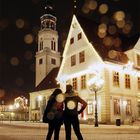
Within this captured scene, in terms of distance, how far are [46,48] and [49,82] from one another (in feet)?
26.8

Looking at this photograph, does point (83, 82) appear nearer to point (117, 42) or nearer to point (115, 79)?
point (115, 79)

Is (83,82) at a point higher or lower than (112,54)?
lower

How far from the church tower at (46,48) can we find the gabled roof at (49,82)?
4.84 ft

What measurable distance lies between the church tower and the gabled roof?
148cm

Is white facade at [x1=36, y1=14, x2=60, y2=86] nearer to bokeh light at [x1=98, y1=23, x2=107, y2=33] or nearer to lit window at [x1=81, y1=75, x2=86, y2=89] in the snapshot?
bokeh light at [x1=98, y1=23, x2=107, y2=33]

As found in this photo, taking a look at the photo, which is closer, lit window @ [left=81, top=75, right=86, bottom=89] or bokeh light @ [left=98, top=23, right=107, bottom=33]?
lit window @ [left=81, top=75, right=86, bottom=89]

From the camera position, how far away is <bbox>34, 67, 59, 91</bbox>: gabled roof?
5724 cm

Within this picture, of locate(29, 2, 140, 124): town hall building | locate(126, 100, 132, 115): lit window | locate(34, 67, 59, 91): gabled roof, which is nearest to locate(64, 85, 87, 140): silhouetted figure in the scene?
locate(29, 2, 140, 124): town hall building

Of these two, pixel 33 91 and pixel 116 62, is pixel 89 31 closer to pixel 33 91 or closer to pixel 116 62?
pixel 116 62

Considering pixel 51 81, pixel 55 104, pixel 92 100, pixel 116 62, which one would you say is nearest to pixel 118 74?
pixel 116 62

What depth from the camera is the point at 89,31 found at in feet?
126

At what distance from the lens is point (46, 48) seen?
207 ft

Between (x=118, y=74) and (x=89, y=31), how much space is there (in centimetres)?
651

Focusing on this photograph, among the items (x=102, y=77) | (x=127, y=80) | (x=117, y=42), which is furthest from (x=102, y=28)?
(x=102, y=77)
